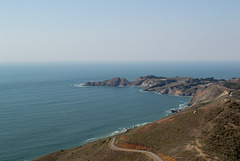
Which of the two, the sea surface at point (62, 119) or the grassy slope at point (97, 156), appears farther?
the sea surface at point (62, 119)

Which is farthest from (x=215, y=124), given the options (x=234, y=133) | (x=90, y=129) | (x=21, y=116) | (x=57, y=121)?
(x=21, y=116)

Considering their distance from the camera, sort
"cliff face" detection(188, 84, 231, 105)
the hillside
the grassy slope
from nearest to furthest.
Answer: the hillside → the grassy slope → "cliff face" detection(188, 84, 231, 105)

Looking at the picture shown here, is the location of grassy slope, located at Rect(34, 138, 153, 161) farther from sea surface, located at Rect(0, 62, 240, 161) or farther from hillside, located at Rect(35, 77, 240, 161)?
sea surface, located at Rect(0, 62, 240, 161)

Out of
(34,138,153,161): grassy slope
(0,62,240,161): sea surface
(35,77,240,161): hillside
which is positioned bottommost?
(0,62,240,161): sea surface

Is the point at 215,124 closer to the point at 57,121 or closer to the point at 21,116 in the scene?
the point at 57,121

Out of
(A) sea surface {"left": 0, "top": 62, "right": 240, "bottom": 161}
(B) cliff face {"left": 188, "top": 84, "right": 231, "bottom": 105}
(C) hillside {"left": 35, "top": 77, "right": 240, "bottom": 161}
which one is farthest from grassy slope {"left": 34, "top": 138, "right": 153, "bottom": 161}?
(B) cliff face {"left": 188, "top": 84, "right": 231, "bottom": 105}

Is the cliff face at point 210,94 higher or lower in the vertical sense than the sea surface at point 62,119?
higher

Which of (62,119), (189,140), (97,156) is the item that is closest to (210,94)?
(62,119)

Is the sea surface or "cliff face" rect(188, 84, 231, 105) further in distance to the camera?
"cliff face" rect(188, 84, 231, 105)

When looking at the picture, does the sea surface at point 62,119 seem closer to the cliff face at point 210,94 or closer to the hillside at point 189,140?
the cliff face at point 210,94

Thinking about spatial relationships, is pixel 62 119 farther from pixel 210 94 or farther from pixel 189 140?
pixel 210 94

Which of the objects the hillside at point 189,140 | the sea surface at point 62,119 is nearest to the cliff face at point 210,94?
the sea surface at point 62,119

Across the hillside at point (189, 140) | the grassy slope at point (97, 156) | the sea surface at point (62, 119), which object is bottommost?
the sea surface at point (62, 119)
